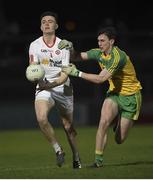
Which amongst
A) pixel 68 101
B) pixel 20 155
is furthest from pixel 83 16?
pixel 68 101

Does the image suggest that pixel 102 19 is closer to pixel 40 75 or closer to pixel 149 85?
pixel 149 85

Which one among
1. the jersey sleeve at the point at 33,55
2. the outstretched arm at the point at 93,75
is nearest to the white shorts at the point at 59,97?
the jersey sleeve at the point at 33,55

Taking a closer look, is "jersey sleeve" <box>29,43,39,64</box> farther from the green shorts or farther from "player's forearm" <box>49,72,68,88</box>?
the green shorts

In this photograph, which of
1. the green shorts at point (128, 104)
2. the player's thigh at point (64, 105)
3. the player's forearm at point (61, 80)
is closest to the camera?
the player's forearm at point (61, 80)

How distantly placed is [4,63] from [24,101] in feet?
4.10

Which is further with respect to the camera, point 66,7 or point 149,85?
point 66,7

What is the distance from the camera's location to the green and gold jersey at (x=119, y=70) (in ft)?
44.1

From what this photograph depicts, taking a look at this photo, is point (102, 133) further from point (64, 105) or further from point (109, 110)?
point (64, 105)

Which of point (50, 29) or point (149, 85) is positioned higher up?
point (50, 29)

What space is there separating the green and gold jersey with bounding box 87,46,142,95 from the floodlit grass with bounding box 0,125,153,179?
122 centimetres

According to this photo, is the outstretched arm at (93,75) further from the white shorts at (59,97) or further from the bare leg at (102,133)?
the white shorts at (59,97)

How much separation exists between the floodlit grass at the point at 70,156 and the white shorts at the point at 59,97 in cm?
97

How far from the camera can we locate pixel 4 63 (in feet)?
81.1

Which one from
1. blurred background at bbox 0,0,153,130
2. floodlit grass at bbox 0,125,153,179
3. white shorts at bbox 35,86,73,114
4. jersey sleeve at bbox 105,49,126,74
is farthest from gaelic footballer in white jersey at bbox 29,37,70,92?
blurred background at bbox 0,0,153,130
